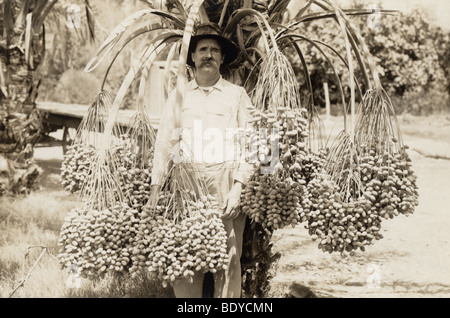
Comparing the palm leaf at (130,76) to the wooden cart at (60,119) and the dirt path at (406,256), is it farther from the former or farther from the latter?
the wooden cart at (60,119)

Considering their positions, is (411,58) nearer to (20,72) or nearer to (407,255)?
(407,255)

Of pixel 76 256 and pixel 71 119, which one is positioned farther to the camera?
pixel 71 119

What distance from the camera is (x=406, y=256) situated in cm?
314

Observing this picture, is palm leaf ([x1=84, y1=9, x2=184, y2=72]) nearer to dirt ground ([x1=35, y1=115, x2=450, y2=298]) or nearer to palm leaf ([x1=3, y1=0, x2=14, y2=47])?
dirt ground ([x1=35, y1=115, x2=450, y2=298])

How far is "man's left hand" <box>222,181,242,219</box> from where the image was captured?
198 cm

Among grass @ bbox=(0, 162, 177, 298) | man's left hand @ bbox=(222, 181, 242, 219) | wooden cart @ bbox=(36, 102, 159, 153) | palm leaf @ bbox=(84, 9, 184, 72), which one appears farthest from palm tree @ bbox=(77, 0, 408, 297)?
wooden cart @ bbox=(36, 102, 159, 153)

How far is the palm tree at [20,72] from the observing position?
350 cm

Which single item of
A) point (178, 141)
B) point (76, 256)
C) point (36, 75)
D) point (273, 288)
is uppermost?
point (36, 75)

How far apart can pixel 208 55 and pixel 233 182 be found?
53 centimetres

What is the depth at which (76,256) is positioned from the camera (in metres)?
1.68

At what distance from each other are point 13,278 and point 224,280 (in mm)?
1224

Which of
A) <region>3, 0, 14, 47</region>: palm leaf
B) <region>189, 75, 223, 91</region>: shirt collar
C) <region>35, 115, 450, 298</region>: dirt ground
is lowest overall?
<region>35, 115, 450, 298</region>: dirt ground

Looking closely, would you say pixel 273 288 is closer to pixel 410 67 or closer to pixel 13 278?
pixel 13 278
